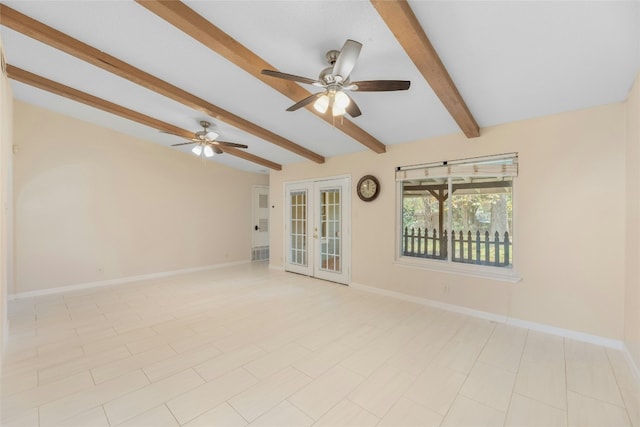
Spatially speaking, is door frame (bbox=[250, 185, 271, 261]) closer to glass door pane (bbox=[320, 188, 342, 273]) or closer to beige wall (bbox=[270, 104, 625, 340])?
glass door pane (bbox=[320, 188, 342, 273])

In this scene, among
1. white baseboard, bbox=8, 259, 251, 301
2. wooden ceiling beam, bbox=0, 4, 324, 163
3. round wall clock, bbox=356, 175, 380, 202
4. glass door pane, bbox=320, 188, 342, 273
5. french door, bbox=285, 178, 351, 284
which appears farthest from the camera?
glass door pane, bbox=320, 188, 342, 273

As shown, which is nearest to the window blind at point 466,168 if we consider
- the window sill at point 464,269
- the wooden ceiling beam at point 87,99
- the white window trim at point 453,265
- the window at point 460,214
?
the window at point 460,214

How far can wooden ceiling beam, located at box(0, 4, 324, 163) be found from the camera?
7.30 feet

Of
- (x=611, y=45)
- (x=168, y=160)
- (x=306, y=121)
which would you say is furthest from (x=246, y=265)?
(x=611, y=45)

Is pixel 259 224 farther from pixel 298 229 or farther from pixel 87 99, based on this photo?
pixel 87 99

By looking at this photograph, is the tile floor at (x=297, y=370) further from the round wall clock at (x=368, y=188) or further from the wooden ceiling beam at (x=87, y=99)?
the wooden ceiling beam at (x=87, y=99)

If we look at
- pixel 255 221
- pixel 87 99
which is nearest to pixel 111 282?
pixel 87 99

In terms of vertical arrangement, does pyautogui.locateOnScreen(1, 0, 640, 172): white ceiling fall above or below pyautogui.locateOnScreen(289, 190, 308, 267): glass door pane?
above

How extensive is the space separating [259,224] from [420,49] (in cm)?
601

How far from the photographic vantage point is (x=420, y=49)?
6.51 ft

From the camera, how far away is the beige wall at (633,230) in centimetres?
218

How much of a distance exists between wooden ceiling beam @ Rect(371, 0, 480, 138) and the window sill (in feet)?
6.17

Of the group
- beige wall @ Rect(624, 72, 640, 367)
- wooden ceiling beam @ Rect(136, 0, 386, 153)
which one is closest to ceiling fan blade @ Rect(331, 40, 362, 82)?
wooden ceiling beam @ Rect(136, 0, 386, 153)

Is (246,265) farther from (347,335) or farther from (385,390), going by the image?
(385,390)
